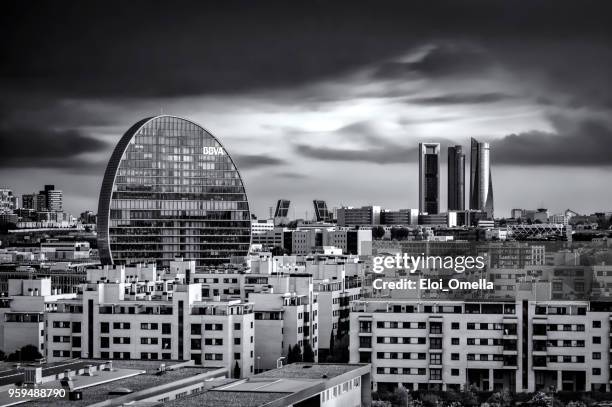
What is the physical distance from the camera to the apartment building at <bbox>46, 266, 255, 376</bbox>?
39.3 meters

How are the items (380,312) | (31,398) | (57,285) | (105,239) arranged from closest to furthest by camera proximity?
(31,398) → (380,312) → (57,285) → (105,239)

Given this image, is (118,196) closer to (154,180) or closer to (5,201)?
(154,180)

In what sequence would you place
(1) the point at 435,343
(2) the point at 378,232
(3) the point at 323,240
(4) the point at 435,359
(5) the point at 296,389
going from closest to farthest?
(5) the point at 296,389
(4) the point at 435,359
(1) the point at 435,343
(3) the point at 323,240
(2) the point at 378,232

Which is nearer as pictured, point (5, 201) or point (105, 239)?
point (105, 239)

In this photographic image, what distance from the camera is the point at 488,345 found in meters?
39.6

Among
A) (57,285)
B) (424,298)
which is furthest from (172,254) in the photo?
(424,298)

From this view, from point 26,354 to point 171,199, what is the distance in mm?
48515

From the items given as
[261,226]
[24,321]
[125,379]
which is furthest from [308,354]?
[261,226]

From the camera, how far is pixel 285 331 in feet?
138

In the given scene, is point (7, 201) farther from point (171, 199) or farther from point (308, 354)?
point (308, 354)

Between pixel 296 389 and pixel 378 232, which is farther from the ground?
pixel 378 232

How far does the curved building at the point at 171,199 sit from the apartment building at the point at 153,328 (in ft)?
142

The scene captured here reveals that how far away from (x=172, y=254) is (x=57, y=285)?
1860cm

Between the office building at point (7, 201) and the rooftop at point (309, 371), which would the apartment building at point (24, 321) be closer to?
the rooftop at point (309, 371)
